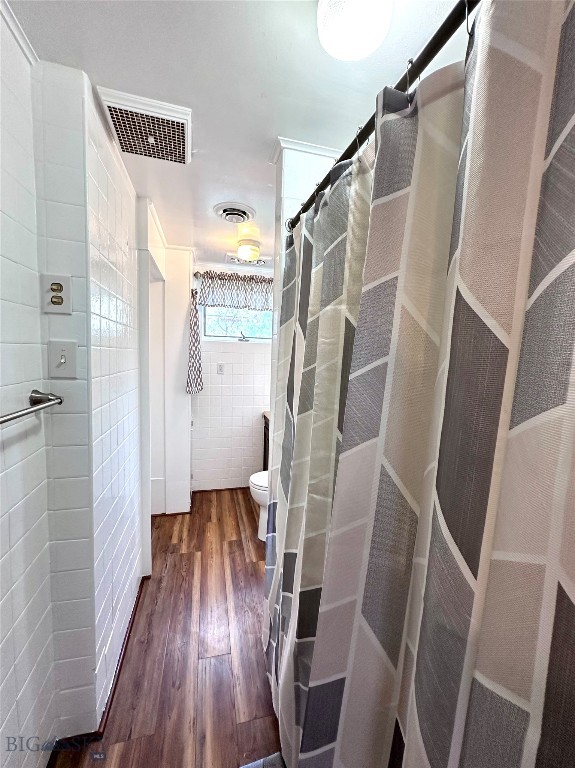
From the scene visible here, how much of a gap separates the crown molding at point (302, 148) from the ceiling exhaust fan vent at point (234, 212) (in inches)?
18.5

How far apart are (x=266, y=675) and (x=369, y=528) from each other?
1.25 meters

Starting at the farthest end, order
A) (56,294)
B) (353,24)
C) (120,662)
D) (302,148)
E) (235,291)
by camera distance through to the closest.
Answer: (235,291)
(120,662)
(302,148)
(56,294)
(353,24)

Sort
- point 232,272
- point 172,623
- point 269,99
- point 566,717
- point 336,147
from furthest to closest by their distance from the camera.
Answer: point 232,272 → point 172,623 → point 336,147 → point 269,99 → point 566,717

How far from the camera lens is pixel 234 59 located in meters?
0.85

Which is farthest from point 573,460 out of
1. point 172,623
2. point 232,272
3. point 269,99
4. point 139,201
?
point 232,272

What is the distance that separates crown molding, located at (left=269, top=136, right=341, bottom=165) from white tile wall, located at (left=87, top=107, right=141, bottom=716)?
2.05ft

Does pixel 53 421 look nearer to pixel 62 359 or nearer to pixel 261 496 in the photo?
pixel 62 359

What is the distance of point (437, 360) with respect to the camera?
0.52 meters

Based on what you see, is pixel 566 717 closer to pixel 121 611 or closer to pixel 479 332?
pixel 479 332

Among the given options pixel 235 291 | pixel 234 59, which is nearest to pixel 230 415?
pixel 235 291

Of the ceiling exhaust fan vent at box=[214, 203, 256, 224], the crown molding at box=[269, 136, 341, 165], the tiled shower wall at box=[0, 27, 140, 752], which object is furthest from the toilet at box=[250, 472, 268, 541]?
the crown molding at box=[269, 136, 341, 165]

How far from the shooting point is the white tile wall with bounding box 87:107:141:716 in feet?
3.47

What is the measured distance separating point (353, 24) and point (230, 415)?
2.70 metres

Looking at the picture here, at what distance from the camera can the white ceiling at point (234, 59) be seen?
743 millimetres
